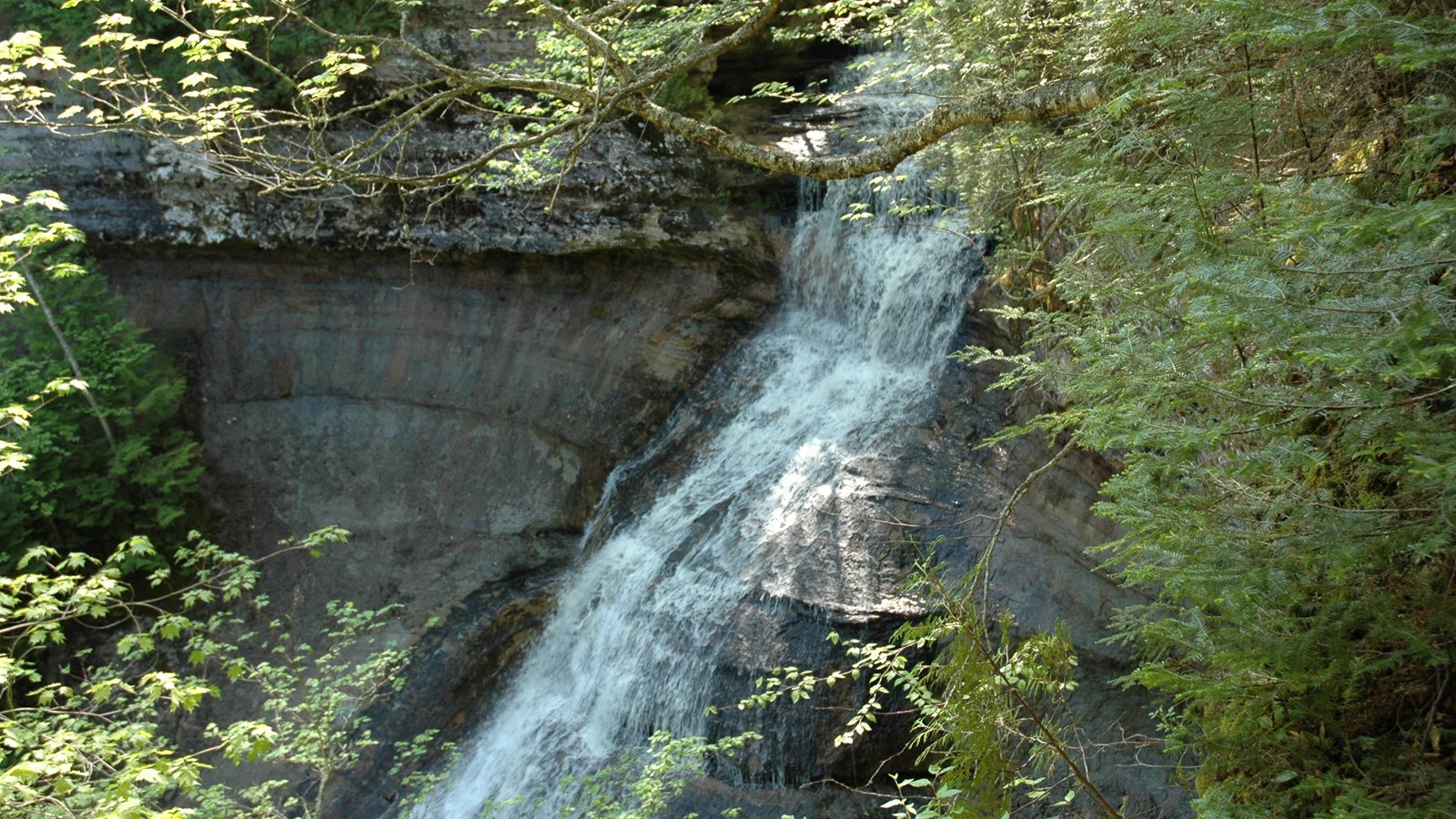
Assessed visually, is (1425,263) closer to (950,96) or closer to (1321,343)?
(1321,343)

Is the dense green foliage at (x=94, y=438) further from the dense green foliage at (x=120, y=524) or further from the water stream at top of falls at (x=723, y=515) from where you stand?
the water stream at top of falls at (x=723, y=515)

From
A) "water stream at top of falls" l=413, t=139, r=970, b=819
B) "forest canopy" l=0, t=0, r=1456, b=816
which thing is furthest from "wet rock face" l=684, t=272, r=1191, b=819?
"forest canopy" l=0, t=0, r=1456, b=816

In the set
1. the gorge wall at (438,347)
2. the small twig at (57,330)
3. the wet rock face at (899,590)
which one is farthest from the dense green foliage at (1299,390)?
the small twig at (57,330)

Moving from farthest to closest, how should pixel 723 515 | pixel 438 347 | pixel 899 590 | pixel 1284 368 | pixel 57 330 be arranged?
1. pixel 438 347
2. pixel 57 330
3. pixel 723 515
4. pixel 899 590
5. pixel 1284 368

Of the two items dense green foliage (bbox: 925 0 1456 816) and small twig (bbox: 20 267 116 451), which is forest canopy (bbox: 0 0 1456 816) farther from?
small twig (bbox: 20 267 116 451)

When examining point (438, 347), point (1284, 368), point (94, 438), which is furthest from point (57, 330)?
point (1284, 368)

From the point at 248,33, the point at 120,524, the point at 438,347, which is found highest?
the point at 248,33

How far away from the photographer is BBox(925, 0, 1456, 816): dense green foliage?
2172mm

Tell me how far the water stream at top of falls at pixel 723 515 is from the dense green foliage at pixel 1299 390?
486 cm

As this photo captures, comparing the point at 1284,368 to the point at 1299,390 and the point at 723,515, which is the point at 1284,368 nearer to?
the point at 1299,390

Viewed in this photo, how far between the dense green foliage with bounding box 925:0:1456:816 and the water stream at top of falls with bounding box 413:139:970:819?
4860mm

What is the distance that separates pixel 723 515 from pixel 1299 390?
6.73m

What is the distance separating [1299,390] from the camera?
8.36ft

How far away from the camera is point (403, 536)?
11828 mm
